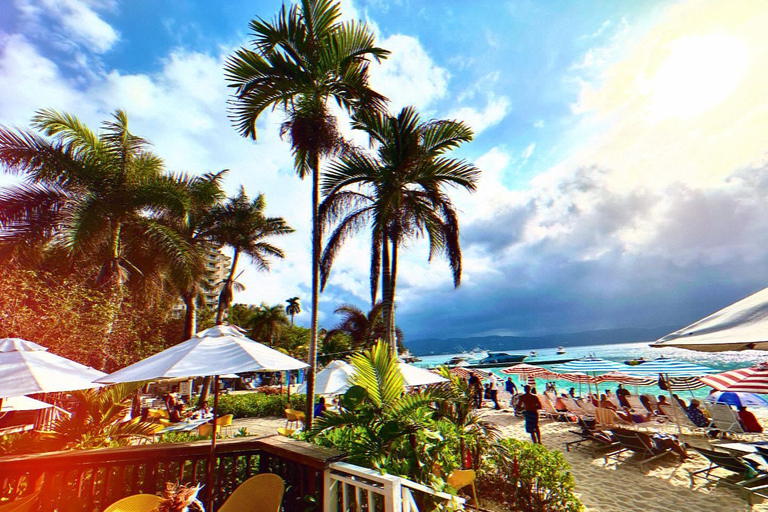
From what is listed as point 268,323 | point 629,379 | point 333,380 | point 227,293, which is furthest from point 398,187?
point 268,323

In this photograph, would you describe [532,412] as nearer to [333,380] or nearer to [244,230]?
[333,380]

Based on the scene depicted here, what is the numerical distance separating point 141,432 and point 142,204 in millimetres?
8922

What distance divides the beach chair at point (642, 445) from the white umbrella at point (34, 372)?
1102 centimetres

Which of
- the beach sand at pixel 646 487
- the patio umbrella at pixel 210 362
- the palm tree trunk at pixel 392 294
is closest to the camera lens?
the patio umbrella at pixel 210 362

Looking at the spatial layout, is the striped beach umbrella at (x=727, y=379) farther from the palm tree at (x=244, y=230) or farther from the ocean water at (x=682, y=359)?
the palm tree at (x=244, y=230)

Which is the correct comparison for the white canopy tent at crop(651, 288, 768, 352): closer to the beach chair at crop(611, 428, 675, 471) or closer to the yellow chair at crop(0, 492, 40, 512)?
the beach chair at crop(611, 428, 675, 471)

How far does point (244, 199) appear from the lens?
21.2m

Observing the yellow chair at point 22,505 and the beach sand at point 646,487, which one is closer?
the yellow chair at point 22,505

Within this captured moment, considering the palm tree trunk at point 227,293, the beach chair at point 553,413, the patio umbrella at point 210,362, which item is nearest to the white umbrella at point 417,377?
the patio umbrella at point 210,362

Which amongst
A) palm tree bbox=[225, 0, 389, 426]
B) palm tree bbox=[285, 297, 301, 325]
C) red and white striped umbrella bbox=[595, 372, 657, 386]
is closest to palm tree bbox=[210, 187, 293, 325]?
palm tree bbox=[225, 0, 389, 426]

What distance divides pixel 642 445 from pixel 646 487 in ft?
4.98

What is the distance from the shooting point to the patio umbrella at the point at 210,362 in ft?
11.2

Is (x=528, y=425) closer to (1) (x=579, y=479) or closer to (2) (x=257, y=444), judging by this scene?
(1) (x=579, y=479)

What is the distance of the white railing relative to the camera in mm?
2607
